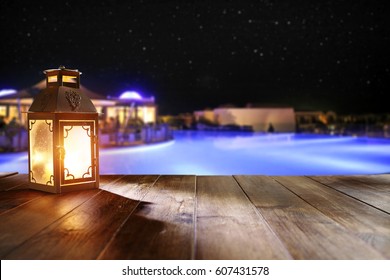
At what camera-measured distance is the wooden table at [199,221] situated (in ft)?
4.75

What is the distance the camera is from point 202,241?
155 centimetres

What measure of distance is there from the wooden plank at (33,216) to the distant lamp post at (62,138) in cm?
15

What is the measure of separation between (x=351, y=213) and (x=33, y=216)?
173 centimetres

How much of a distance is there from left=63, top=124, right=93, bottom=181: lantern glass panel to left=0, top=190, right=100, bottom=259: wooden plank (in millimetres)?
163

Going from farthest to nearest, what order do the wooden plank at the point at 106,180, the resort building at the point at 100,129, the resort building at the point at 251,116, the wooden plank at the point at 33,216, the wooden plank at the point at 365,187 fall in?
the resort building at the point at 251,116 < the resort building at the point at 100,129 < the wooden plank at the point at 106,180 < the wooden plank at the point at 365,187 < the wooden plank at the point at 33,216

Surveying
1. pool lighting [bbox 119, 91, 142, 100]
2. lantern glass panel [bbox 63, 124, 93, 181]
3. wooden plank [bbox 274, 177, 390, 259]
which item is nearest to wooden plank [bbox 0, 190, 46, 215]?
lantern glass panel [bbox 63, 124, 93, 181]

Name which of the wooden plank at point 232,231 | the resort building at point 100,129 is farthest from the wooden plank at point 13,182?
the resort building at point 100,129

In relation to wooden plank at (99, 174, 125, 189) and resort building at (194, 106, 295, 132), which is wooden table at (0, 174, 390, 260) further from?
resort building at (194, 106, 295, 132)

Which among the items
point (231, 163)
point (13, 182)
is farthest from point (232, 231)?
point (231, 163)

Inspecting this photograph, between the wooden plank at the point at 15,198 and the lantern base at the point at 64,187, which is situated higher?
the lantern base at the point at 64,187

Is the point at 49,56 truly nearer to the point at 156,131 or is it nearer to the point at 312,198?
the point at 156,131

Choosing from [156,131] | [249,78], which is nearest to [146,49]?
[156,131]

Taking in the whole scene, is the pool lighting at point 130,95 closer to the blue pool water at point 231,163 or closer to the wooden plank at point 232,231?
the blue pool water at point 231,163
